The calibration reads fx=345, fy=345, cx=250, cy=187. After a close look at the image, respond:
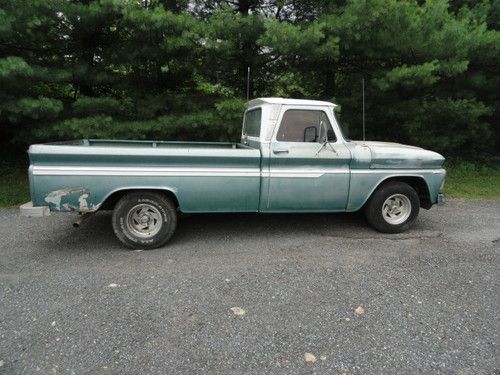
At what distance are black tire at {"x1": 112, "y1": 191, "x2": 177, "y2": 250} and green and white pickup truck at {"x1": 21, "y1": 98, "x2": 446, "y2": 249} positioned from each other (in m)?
0.01

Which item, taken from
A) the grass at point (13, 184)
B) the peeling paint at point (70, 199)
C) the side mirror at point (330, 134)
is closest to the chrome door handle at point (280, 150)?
the side mirror at point (330, 134)

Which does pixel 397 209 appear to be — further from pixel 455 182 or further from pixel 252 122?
pixel 455 182

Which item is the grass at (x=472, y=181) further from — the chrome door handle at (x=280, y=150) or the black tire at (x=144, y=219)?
the black tire at (x=144, y=219)

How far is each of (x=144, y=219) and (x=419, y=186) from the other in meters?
4.08

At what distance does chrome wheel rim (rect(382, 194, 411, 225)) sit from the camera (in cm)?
513

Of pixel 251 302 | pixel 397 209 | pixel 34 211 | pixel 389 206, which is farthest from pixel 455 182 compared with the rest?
pixel 34 211

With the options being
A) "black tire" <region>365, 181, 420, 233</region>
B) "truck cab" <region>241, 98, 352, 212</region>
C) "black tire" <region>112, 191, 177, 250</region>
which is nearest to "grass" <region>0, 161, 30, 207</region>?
"black tire" <region>112, 191, 177, 250</region>

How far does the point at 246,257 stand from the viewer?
13.9 feet

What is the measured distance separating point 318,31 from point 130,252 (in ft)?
17.0

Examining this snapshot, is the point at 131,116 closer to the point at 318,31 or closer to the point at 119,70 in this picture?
the point at 119,70

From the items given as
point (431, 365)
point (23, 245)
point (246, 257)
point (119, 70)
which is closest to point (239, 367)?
point (431, 365)

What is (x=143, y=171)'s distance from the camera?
4.20 metres

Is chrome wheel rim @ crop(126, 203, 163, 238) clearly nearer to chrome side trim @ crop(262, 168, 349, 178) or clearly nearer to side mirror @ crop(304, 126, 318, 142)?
chrome side trim @ crop(262, 168, 349, 178)

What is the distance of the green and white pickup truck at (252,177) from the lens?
4012mm
